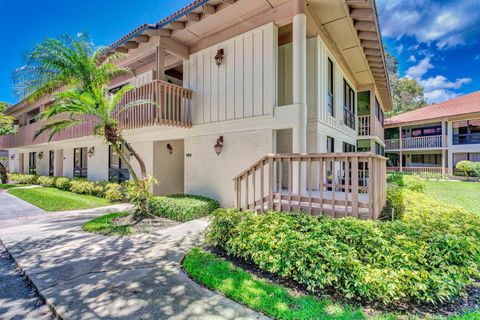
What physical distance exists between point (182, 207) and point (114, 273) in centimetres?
346

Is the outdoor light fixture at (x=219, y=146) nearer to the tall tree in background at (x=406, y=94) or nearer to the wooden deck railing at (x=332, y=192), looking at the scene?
the wooden deck railing at (x=332, y=192)

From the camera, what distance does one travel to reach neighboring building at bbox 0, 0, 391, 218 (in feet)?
22.6

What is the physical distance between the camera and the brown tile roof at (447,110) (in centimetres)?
2177

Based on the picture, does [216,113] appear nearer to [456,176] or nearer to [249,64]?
[249,64]

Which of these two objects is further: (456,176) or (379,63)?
(456,176)

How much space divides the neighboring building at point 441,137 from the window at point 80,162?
28.8m

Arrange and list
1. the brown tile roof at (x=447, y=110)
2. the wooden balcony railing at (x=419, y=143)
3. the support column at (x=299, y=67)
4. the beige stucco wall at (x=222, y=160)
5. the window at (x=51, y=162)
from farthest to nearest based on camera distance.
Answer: the wooden balcony railing at (x=419, y=143), the brown tile roof at (x=447, y=110), the window at (x=51, y=162), the beige stucco wall at (x=222, y=160), the support column at (x=299, y=67)

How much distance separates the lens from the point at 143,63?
10.6m

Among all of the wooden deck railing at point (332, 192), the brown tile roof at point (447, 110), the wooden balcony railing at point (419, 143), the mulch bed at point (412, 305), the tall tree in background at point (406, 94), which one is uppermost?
the tall tree in background at point (406, 94)

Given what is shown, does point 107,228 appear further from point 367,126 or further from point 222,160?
point 367,126

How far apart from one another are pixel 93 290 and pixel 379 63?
12.8m

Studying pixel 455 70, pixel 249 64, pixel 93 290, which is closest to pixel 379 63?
pixel 249 64

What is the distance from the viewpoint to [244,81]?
7629 mm

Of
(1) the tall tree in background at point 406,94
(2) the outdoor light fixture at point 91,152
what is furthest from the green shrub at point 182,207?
(1) the tall tree in background at point 406,94
